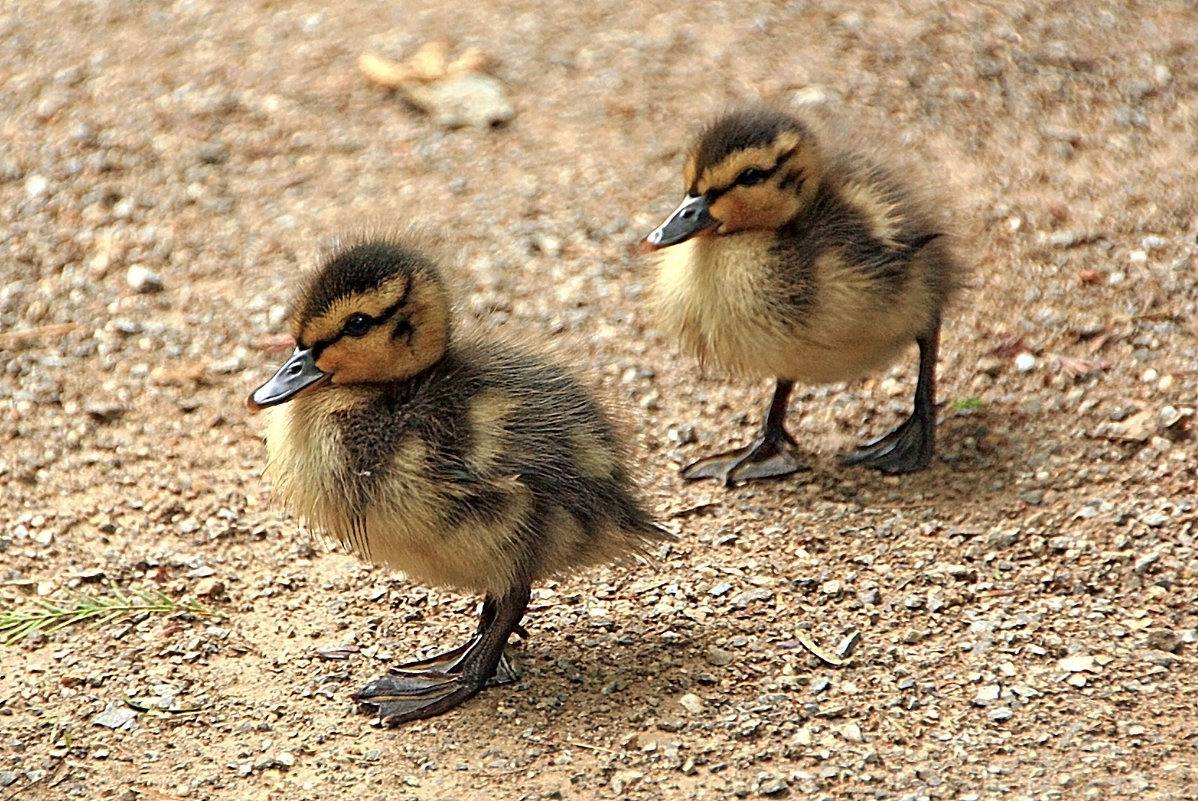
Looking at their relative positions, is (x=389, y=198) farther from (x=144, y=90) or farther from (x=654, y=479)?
(x=654, y=479)

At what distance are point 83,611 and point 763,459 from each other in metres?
2.11

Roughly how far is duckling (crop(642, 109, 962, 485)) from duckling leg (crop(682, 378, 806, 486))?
245mm

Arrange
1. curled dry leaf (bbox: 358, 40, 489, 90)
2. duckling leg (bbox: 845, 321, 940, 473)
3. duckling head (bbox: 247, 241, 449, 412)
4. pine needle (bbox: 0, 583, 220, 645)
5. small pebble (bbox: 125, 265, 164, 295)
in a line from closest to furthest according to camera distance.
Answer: duckling head (bbox: 247, 241, 449, 412) → pine needle (bbox: 0, 583, 220, 645) → duckling leg (bbox: 845, 321, 940, 473) → small pebble (bbox: 125, 265, 164, 295) → curled dry leaf (bbox: 358, 40, 489, 90)

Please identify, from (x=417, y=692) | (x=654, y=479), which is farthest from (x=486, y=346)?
(x=654, y=479)

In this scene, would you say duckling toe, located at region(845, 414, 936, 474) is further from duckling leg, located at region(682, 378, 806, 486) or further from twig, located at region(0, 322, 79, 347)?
twig, located at region(0, 322, 79, 347)

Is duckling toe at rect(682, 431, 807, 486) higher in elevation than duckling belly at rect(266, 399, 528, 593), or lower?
lower

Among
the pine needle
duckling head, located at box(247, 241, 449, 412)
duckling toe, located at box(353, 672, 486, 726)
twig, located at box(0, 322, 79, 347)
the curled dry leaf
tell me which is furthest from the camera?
the curled dry leaf

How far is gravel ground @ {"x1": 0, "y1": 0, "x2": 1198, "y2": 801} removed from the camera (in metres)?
3.70

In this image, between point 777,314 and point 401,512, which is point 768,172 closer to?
point 777,314

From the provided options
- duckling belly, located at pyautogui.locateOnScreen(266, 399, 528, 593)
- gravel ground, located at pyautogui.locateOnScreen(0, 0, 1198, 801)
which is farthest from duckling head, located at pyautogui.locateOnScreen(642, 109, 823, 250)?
duckling belly, located at pyautogui.locateOnScreen(266, 399, 528, 593)

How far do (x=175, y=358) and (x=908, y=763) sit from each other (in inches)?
123

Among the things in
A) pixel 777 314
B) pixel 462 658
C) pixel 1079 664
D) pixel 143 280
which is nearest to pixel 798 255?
pixel 777 314

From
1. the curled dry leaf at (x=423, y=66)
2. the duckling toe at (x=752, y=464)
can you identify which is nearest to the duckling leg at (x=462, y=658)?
the duckling toe at (x=752, y=464)

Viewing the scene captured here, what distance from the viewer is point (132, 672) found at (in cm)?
405
